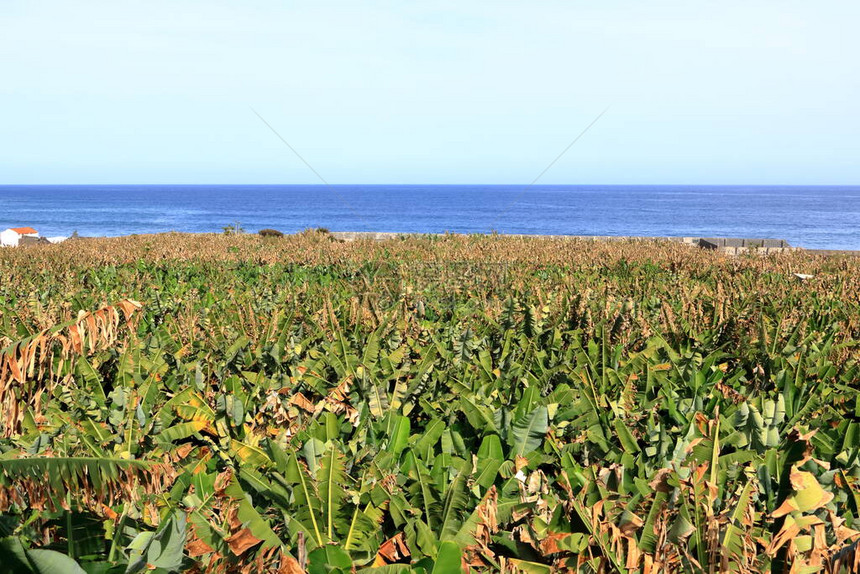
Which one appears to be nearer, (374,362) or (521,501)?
(521,501)

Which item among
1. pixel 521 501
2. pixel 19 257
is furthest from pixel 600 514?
pixel 19 257

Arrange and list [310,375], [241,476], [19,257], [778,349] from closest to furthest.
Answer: [241,476] → [310,375] → [778,349] → [19,257]

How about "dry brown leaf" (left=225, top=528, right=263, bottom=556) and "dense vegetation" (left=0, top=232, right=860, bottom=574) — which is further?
"dense vegetation" (left=0, top=232, right=860, bottom=574)

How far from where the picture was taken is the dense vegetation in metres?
2.05

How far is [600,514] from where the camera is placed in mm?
2232

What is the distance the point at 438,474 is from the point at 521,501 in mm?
385

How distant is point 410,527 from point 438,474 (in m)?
0.34

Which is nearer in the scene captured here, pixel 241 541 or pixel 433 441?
pixel 241 541

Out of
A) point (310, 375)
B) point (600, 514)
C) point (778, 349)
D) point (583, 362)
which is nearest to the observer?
point (600, 514)

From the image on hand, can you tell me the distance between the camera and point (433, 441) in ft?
9.39

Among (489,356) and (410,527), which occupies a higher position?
(489,356)

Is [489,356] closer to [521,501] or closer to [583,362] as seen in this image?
[583,362]

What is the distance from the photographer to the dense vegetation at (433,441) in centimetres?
205

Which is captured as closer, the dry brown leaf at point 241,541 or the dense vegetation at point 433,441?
the dry brown leaf at point 241,541
